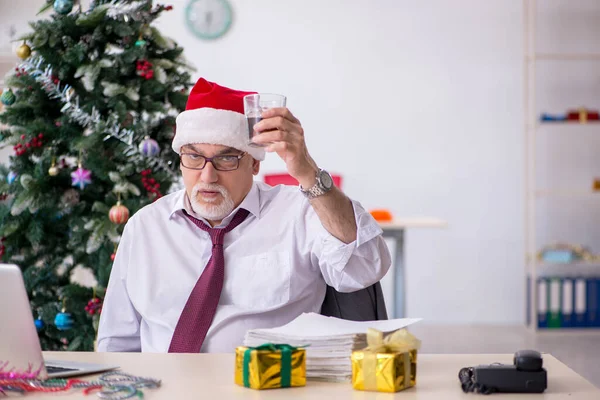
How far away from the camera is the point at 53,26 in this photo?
9.11ft

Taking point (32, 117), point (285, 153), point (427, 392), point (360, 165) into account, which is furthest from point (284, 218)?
point (360, 165)

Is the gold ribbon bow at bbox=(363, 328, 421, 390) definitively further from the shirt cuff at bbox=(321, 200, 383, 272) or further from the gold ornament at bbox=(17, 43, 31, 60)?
the gold ornament at bbox=(17, 43, 31, 60)

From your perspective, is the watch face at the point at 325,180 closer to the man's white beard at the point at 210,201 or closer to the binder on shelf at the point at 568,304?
the man's white beard at the point at 210,201

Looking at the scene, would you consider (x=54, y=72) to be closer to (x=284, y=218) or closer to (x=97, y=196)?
(x=97, y=196)

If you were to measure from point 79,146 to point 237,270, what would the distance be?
3.43 feet

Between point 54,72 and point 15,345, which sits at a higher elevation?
point 54,72

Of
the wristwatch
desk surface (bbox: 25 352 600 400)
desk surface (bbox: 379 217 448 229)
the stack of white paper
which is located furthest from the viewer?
desk surface (bbox: 379 217 448 229)

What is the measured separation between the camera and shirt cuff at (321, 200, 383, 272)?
179 cm

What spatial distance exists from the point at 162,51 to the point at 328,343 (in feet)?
6.18

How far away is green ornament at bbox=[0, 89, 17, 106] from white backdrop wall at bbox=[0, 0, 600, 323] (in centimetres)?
307

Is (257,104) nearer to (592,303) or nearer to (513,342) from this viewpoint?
(513,342)

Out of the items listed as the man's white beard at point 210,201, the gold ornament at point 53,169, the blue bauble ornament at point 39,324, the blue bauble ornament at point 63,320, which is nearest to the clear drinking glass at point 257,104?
the man's white beard at point 210,201

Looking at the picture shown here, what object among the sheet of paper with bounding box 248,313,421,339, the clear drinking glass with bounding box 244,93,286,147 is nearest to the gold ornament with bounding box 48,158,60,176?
the clear drinking glass with bounding box 244,93,286,147

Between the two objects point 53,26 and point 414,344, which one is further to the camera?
point 53,26
